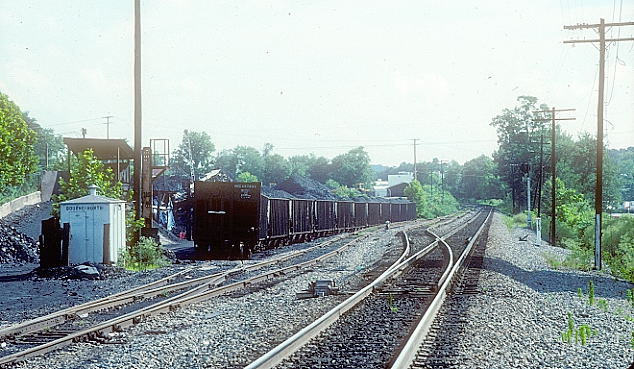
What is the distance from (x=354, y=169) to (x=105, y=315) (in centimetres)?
14729

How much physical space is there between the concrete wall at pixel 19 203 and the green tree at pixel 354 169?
348 ft


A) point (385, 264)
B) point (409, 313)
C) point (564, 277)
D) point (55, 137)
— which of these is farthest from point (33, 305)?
point (55, 137)

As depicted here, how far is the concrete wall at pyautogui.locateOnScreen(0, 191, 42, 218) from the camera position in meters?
44.3

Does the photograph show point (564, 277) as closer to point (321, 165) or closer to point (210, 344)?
point (210, 344)

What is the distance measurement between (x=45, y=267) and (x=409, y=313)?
1100cm

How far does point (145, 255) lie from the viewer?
21.2 m

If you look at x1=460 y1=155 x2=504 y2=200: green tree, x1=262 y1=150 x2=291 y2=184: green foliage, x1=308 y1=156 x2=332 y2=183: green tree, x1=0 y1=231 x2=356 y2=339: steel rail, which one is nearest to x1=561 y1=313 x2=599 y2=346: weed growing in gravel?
x1=0 y1=231 x2=356 y2=339: steel rail

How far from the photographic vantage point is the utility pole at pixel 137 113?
74.6ft

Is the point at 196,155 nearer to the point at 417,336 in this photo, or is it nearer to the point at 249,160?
the point at 249,160

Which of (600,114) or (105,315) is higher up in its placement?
(600,114)

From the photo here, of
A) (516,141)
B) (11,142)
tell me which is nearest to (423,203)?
(516,141)

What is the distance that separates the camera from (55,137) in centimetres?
14712

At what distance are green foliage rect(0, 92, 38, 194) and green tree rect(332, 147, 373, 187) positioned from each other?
104418 mm

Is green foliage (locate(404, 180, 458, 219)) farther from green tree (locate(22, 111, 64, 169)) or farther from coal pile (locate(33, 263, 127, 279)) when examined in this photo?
coal pile (locate(33, 263, 127, 279))
